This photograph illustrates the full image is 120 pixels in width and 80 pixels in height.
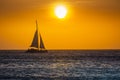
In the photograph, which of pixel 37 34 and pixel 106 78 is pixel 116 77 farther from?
pixel 37 34

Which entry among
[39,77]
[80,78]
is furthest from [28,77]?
[80,78]

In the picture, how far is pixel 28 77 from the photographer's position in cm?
7850

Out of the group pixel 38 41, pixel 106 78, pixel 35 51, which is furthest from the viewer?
pixel 35 51

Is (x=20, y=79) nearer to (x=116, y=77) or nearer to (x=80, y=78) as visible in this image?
(x=80, y=78)

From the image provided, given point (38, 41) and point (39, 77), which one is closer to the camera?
point (39, 77)

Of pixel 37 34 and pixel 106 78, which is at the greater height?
pixel 37 34

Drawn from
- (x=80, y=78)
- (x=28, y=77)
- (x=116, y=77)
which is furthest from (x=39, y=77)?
(x=116, y=77)

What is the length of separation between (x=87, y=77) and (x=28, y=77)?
9.07 m

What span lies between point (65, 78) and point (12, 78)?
26.4 feet

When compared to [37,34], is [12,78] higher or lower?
lower

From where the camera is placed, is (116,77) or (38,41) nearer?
(116,77)

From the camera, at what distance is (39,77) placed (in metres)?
78.5

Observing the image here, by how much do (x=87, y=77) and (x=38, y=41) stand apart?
10350 centimetres

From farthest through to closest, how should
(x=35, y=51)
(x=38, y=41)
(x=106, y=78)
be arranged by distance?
(x=35, y=51)
(x=38, y=41)
(x=106, y=78)
